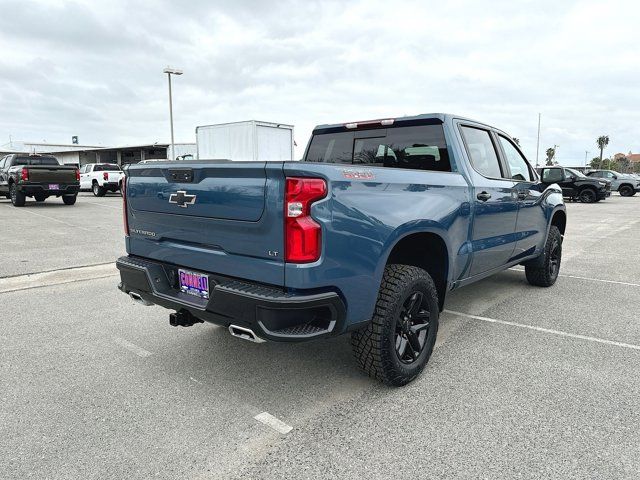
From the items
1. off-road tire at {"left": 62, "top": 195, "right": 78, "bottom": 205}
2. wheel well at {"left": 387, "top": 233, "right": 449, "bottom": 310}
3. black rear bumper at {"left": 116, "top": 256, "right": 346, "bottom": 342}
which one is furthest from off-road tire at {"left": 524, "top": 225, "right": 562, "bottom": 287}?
off-road tire at {"left": 62, "top": 195, "right": 78, "bottom": 205}

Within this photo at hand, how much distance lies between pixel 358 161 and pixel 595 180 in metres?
22.5

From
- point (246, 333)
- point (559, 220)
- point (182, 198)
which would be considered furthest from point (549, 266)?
point (182, 198)

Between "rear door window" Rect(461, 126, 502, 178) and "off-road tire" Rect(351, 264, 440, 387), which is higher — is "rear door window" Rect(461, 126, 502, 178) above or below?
above

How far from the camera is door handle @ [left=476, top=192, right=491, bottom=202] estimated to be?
152 inches

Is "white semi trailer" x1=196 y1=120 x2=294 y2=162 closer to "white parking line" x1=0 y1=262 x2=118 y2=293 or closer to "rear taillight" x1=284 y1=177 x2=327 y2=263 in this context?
"white parking line" x1=0 y1=262 x2=118 y2=293

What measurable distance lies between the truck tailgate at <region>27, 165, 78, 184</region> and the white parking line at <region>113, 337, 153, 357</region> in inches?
564

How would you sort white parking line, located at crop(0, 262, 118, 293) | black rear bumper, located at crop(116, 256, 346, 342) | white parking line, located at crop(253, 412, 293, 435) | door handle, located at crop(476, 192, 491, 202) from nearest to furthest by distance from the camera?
black rear bumper, located at crop(116, 256, 346, 342) → white parking line, located at crop(253, 412, 293, 435) → door handle, located at crop(476, 192, 491, 202) → white parking line, located at crop(0, 262, 118, 293)

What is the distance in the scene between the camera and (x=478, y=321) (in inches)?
178

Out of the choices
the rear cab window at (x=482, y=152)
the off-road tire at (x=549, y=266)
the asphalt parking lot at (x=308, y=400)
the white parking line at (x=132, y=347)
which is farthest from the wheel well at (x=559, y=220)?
the white parking line at (x=132, y=347)

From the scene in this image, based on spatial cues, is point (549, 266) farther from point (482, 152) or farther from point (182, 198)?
point (182, 198)

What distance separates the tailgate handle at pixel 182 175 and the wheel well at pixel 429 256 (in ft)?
4.83

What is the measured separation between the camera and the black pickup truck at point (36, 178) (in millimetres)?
15680

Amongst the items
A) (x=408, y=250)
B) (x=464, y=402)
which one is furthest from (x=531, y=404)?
(x=408, y=250)

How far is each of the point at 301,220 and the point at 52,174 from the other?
53.7 ft
